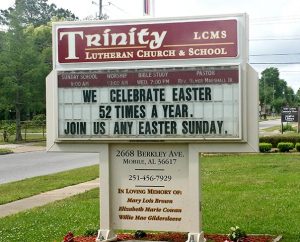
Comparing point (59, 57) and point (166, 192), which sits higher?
point (59, 57)

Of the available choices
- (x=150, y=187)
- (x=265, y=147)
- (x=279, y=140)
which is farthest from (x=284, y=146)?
(x=150, y=187)

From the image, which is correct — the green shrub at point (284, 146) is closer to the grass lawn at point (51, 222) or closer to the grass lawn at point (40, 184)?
the grass lawn at point (40, 184)

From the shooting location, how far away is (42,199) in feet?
49.2

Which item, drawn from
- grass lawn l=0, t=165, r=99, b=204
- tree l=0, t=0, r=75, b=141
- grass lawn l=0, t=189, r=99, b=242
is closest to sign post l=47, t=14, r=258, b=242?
grass lawn l=0, t=189, r=99, b=242

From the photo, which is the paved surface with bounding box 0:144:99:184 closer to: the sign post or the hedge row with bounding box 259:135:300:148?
the hedge row with bounding box 259:135:300:148

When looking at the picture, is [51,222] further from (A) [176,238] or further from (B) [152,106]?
(B) [152,106]

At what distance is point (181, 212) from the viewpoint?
9.05m

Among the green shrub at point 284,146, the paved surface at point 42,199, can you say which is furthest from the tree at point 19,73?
the paved surface at point 42,199

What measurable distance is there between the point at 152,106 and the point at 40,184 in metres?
9.81

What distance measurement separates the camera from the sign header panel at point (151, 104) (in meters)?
8.71

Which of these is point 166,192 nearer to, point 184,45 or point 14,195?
point 184,45

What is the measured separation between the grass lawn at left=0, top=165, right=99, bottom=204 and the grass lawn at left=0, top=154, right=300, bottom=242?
1.75 m

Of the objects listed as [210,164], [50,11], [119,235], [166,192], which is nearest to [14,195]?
[119,235]

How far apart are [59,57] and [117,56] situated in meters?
0.98
